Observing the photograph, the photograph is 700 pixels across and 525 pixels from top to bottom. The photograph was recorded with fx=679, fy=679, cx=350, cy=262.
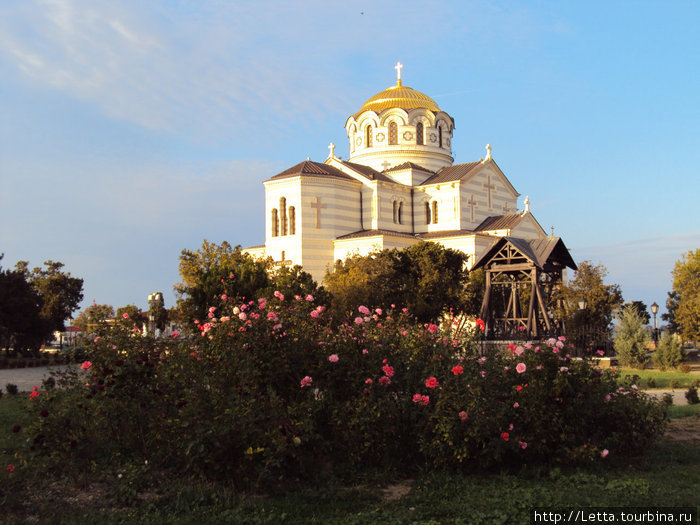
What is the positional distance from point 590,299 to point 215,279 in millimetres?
17473

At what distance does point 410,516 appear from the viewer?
255 inches

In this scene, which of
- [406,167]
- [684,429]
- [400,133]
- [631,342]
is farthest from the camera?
[400,133]

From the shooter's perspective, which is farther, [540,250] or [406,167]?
[406,167]

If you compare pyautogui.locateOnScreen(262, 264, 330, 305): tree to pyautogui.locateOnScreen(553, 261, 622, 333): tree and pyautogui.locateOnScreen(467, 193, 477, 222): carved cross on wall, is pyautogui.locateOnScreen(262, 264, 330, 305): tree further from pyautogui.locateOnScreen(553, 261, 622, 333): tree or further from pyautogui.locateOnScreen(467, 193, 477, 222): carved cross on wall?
pyautogui.locateOnScreen(467, 193, 477, 222): carved cross on wall

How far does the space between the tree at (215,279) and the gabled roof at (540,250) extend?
11.6m

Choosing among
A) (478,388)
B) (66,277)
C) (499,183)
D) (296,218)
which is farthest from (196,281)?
(478,388)

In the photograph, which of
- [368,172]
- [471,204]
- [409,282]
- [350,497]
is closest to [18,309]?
[409,282]

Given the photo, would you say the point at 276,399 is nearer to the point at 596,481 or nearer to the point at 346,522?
the point at 346,522

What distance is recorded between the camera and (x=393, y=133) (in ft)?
168

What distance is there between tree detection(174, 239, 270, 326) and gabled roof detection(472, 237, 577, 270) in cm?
1160

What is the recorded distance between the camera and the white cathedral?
44406mm

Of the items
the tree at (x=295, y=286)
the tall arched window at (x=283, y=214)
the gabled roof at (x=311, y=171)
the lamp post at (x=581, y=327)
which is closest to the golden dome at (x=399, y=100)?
the gabled roof at (x=311, y=171)

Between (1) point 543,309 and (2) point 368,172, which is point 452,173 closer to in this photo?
(2) point 368,172

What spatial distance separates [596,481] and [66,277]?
169 feet
